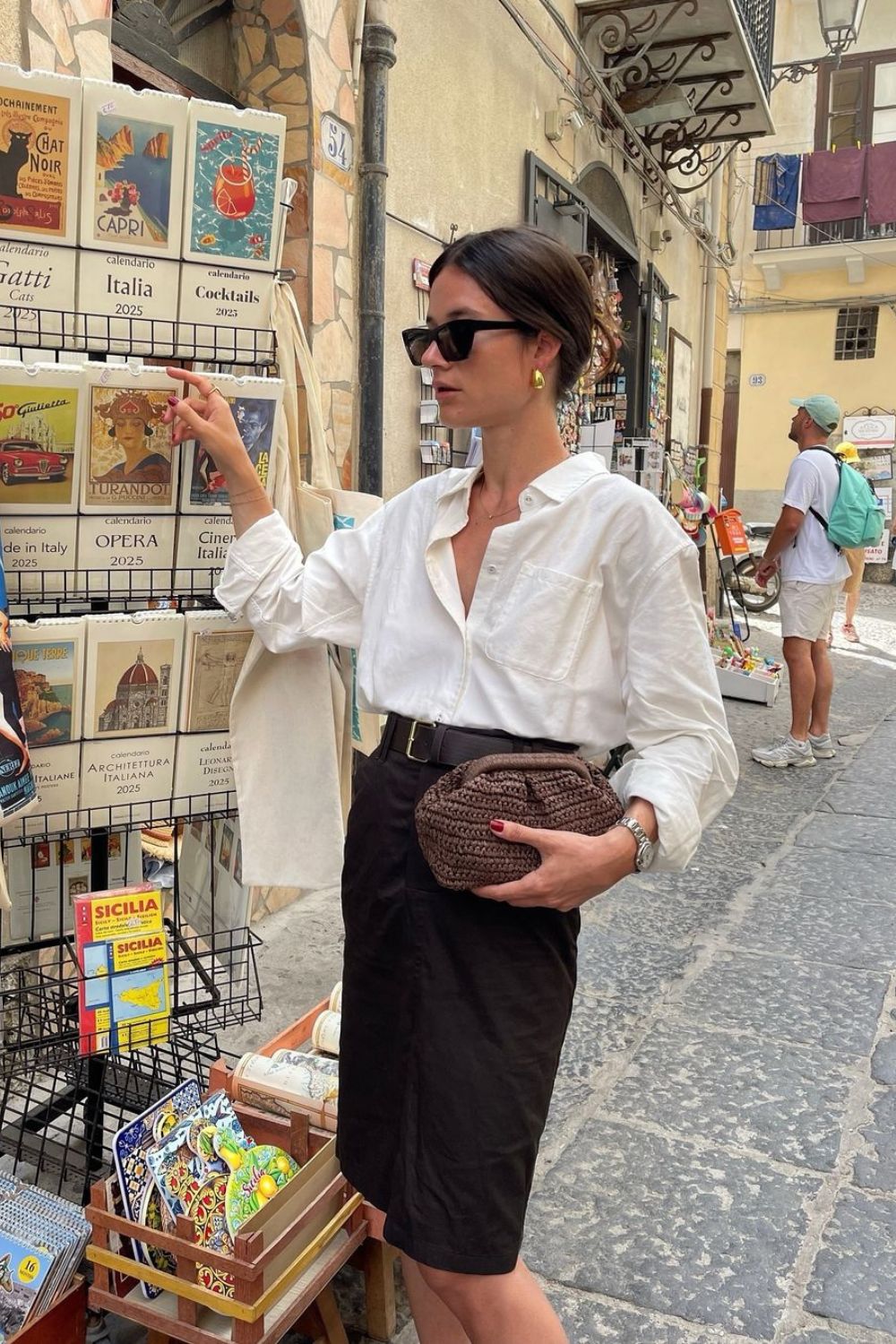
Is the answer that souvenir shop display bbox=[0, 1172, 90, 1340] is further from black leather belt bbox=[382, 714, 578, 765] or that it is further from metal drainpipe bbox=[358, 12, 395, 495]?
metal drainpipe bbox=[358, 12, 395, 495]

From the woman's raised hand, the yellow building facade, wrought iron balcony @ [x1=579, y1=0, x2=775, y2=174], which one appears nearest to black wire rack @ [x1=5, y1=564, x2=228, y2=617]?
the woman's raised hand

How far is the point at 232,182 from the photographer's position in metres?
1.80

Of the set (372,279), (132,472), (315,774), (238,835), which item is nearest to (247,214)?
(132,472)

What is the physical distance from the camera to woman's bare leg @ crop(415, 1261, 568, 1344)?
1.45m

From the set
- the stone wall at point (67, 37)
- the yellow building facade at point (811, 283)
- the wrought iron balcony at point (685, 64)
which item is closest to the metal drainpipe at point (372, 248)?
the stone wall at point (67, 37)

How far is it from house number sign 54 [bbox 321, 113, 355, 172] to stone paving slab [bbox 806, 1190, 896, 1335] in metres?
3.66

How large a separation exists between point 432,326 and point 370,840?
728mm

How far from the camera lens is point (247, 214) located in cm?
183

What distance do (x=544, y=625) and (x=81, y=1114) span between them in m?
1.77

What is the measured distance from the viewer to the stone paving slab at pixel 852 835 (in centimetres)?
→ 481

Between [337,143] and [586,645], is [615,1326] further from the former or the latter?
[337,143]

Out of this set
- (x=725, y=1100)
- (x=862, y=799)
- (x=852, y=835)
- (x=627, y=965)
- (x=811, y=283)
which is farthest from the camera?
(x=811, y=283)

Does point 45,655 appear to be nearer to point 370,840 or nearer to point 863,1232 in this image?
point 370,840

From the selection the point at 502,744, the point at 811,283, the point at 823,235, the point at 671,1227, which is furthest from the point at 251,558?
the point at 811,283
